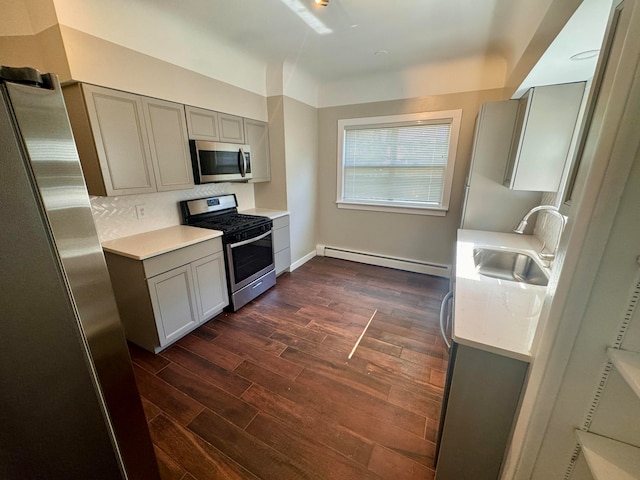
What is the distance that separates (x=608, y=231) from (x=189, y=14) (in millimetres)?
3047

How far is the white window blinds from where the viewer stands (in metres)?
3.34

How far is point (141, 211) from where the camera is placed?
238 cm

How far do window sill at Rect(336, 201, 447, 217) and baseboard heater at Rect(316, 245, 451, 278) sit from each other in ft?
2.32

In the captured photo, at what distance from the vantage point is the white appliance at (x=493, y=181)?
2.35 metres

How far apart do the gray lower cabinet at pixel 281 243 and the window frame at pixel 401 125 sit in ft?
3.49

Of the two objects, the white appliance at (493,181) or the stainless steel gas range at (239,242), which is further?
the stainless steel gas range at (239,242)

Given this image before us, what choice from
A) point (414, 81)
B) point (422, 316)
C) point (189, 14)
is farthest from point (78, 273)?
point (414, 81)

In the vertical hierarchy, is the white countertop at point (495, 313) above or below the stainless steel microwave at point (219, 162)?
below

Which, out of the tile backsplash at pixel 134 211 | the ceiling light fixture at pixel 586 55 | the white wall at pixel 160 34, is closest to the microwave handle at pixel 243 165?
the tile backsplash at pixel 134 211

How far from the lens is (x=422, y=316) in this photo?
267cm

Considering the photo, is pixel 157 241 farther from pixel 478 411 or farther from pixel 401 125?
pixel 401 125

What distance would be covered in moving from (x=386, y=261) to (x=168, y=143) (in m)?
3.14

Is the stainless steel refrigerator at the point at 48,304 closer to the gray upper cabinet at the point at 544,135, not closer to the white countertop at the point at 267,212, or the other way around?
the white countertop at the point at 267,212

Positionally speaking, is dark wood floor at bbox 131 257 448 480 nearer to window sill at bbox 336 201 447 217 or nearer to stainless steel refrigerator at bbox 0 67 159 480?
stainless steel refrigerator at bbox 0 67 159 480
